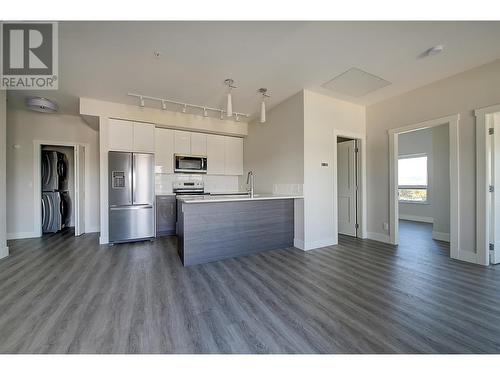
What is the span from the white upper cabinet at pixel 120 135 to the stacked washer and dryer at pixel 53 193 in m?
2.20

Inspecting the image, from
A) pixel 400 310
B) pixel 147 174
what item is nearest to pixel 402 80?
pixel 400 310

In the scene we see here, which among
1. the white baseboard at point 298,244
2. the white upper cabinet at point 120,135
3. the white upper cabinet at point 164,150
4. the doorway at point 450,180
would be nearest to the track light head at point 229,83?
the white upper cabinet at point 164,150

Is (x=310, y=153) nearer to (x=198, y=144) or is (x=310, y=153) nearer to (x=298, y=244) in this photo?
(x=298, y=244)

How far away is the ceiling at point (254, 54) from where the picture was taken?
6.73 feet

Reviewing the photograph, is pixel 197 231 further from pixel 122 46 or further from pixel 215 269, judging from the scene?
pixel 122 46

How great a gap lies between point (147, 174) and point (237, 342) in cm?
355

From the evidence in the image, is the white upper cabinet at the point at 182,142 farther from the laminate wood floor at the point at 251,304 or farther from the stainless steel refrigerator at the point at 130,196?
the laminate wood floor at the point at 251,304

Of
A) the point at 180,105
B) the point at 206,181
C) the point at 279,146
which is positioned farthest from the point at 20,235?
the point at 279,146

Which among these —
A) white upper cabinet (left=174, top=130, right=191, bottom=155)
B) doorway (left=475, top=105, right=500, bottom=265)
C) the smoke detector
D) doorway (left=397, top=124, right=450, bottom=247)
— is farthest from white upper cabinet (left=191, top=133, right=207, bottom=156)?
doorway (left=475, top=105, right=500, bottom=265)

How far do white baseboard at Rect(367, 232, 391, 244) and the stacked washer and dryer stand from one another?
7.04m

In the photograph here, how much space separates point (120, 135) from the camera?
13.5 ft

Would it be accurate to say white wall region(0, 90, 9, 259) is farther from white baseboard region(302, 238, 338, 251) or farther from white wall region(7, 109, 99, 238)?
white baseboard region(302, 238, 338, 251)
